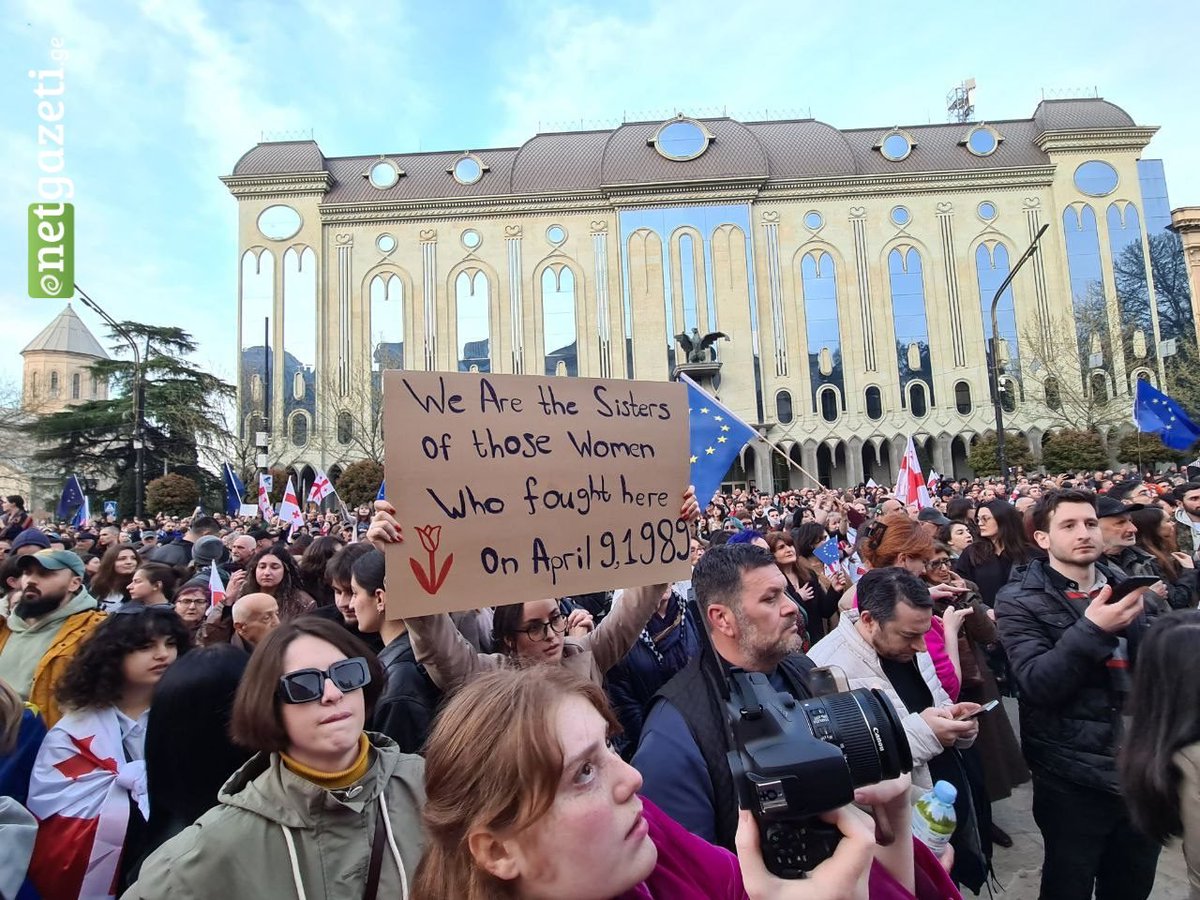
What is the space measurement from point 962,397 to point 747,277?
12.7m

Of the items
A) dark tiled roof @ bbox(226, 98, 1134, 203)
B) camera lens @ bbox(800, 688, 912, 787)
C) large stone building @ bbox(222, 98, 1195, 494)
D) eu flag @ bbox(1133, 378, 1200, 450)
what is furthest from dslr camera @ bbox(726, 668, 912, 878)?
dark tiled roof @ bbox(226, 98, 1134, 203)

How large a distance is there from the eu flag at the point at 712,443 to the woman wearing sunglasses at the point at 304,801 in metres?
3.61

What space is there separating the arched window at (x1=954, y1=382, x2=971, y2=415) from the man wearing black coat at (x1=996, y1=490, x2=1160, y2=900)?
37.3 m

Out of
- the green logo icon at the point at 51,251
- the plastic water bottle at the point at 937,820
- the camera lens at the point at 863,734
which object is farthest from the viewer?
the green logo icon at the point at 51,251

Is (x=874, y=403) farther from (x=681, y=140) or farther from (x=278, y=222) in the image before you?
(x=278, y=222)

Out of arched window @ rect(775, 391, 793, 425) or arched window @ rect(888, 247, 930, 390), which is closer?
arched window @ rect(888, 247, 930, 390)

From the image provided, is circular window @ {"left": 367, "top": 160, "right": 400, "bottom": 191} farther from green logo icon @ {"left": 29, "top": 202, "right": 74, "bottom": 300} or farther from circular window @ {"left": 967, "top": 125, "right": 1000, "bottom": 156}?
circular window @ {"left": 967, "top": 125, "right": 1000, "bottom": 156}

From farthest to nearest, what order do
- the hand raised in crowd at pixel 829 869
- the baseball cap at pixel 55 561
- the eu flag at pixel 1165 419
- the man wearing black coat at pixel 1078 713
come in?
the eu flag at pixel 1165 419, the baseball cap at pixel 55 561, the man wearing black coat at pixel 1078 713, the hand raised in crowd at pixel 829 869

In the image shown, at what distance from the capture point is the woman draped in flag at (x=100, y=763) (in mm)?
2320

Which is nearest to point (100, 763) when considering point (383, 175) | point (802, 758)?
point (802, 758)

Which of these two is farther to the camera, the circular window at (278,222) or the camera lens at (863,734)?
the circular window at (278,222)

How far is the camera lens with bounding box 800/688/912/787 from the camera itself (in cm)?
121

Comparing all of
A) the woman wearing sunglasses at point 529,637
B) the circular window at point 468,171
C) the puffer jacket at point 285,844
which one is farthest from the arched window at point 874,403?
the puffer jacket at point 285,844

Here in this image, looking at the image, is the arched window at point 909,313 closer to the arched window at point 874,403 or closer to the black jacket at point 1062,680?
the arched window at point 874,403
